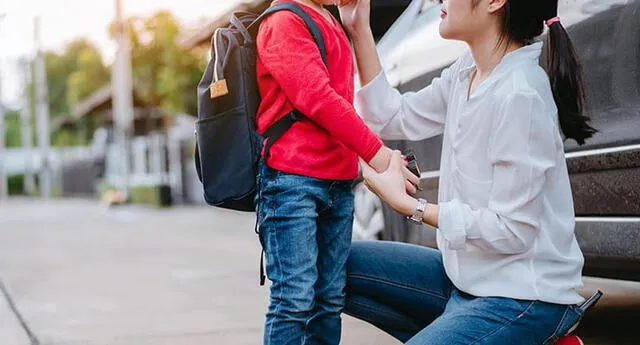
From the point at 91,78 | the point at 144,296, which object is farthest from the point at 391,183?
the point at 91,78

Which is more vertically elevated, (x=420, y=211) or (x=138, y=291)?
(x=420, y=211)

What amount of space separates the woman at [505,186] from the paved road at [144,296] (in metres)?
1.56

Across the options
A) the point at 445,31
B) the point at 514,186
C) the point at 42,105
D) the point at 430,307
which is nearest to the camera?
the point at 514,186

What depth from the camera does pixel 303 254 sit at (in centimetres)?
271

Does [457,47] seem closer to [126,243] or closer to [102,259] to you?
[102,259]

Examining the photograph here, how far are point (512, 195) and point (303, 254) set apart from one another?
0.64 meters

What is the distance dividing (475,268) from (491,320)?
15cm

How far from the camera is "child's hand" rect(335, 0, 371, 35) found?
2918mm

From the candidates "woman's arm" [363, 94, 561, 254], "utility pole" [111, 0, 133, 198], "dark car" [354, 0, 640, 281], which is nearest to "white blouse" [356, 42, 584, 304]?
"woman's arm" [363, 94, 561, 254]

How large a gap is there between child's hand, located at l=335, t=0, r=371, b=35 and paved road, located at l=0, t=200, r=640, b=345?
1.51 meters

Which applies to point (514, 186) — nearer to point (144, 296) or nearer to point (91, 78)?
point (144, 296)

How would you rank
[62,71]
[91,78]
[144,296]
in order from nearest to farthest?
[144,296] → [91,78] → [62,71]

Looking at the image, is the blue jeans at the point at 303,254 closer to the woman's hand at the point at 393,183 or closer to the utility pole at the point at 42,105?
the woman's hand at the point at 393,183

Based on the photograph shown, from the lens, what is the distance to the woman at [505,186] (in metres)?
2.36
